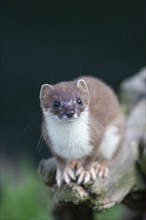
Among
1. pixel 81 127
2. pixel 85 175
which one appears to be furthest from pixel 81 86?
pixel 85 175

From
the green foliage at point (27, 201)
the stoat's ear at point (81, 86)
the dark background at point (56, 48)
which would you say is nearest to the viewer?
the stoat's ear at point (81, 86)

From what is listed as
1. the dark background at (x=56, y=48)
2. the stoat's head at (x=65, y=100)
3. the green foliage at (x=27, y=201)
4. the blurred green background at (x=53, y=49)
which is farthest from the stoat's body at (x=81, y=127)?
the dark background at (x=56, y=48)

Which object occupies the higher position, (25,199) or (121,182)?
(121,182)

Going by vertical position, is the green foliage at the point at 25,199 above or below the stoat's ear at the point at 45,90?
below

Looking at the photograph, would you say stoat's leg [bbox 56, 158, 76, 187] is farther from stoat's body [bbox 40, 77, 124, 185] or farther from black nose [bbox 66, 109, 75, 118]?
black nose [bbox 66, 109, 75, 118]

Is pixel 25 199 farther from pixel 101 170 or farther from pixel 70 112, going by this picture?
pixel 70 112

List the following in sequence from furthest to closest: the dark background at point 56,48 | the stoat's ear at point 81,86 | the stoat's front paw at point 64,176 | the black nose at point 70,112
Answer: the dark background at point 56,48, the stoat's front paw at point 64,176, the stoat's ear at point 81,86, the black nose at point 70,112

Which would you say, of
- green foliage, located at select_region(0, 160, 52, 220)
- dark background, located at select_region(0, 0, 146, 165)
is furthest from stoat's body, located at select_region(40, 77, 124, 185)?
dark background, located at select_region(0, 0, 146, 165)

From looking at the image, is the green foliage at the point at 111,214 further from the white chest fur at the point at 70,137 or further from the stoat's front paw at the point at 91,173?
the white chest fur at the point at 70,137
